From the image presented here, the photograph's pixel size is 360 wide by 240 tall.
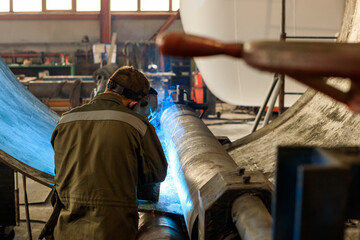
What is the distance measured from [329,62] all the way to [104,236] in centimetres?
151

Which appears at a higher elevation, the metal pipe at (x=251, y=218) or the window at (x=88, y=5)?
the window at (x=88, y=5)

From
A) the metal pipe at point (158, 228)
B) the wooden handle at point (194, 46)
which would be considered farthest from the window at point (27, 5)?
the wooden handle at point (194, 46)

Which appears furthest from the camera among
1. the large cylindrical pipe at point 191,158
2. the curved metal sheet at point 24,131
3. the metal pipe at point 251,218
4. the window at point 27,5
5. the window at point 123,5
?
the window at point 123,5

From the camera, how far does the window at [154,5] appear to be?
44.4ft

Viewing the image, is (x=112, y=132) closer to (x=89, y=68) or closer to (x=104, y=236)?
(x=104, y=236)

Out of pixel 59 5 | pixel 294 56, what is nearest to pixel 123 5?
pixel 59 5

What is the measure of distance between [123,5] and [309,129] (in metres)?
11.6

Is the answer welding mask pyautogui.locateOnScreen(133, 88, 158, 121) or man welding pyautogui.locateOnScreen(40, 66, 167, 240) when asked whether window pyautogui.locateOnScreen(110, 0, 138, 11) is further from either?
man welding pyautogui.locateOnScreen(40, 66, 167, 240)

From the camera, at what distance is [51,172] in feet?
8.51

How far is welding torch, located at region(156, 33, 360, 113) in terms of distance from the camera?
59cm

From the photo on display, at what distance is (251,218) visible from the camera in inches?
47.7

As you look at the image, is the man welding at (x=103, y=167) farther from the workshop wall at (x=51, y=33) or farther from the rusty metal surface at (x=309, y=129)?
the workshop wall at (x=51, y=33)

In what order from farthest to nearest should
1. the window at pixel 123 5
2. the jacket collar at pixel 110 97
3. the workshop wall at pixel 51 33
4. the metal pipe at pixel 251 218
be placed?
the window at pixel 123 5
the workshop wall at pixel 51 33
the jacket collar at pixel 110 97
the metal pipe at pixel 251 218

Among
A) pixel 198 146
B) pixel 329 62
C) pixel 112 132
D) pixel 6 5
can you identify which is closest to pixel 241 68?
pixel 198 146
